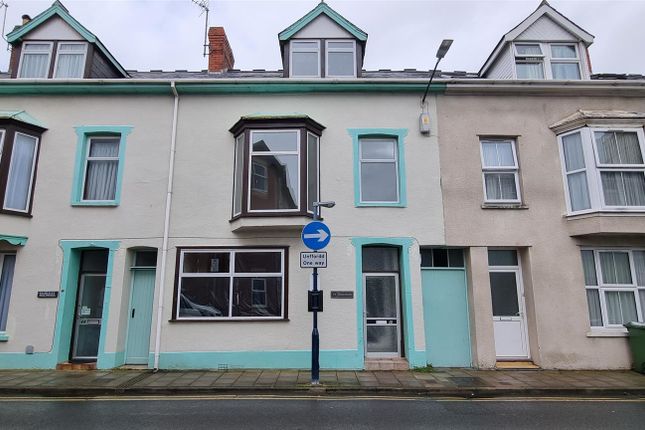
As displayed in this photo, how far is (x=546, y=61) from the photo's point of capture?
464 inches

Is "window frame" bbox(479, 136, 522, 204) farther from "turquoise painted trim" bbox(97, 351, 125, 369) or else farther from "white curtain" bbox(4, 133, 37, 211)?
"white curtain" bbox(4, 133, 37, 211)

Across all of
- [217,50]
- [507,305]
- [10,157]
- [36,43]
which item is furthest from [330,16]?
[507,305]

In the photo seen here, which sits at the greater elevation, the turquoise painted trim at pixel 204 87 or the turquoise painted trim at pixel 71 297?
the turquoise painted trim at pixel 204 87

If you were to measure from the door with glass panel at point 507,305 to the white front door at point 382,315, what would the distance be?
2473 mm

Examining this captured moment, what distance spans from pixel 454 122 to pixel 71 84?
10.3 m

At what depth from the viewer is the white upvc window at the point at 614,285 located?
1033cm

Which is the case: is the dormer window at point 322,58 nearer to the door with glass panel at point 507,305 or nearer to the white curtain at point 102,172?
the white curtain at point 102,172

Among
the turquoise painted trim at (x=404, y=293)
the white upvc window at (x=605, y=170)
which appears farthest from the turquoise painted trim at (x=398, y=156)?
the white upvc window at (x=605, y=170)

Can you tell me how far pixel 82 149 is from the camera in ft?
36.0

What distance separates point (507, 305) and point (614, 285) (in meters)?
2.68

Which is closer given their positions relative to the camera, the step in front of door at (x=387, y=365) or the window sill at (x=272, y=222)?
the step in front of door at (x=387, y=365)

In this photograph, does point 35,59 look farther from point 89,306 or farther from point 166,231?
point 89,306

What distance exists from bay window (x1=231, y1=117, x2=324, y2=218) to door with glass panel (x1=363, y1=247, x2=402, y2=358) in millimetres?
2214

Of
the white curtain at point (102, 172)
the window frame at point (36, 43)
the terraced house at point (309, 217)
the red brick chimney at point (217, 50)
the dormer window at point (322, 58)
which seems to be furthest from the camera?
the red brick chimney at point (217, 50)
